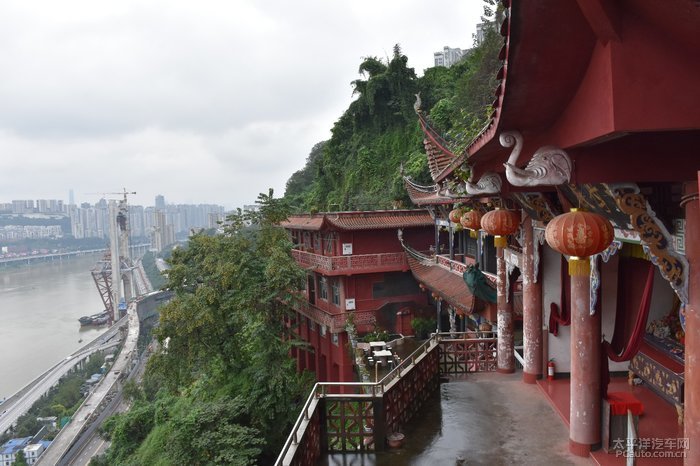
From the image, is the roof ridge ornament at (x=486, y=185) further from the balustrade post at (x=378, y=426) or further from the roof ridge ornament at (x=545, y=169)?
the balustrade post at (x=378, y=426)

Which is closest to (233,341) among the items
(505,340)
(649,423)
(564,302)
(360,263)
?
(360,263)

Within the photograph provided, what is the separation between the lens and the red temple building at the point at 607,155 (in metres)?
2.83

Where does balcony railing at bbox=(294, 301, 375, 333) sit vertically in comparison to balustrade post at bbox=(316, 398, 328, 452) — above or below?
below

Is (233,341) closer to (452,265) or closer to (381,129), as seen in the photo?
(452,265)

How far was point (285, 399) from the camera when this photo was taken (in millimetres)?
15805

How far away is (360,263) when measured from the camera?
2050cm

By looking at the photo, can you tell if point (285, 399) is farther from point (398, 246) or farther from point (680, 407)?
point (680, 407)

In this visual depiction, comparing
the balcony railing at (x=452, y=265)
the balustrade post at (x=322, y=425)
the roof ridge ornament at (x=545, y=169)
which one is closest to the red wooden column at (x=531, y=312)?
the balustrade post at (x=322, y=425)

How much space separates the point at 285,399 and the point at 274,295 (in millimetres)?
3504

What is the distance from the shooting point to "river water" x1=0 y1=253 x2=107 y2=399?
55.8 metres

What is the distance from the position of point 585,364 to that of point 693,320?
92.6 inches

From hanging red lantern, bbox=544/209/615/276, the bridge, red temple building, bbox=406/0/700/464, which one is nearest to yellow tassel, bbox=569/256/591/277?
red temple building, bbox=406/0/700/464

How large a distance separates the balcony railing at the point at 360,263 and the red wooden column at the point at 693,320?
54.5ft

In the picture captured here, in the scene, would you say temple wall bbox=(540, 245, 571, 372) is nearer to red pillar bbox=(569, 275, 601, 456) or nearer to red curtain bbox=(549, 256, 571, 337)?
red curtain bbox=(549, 256, 571, 337)
